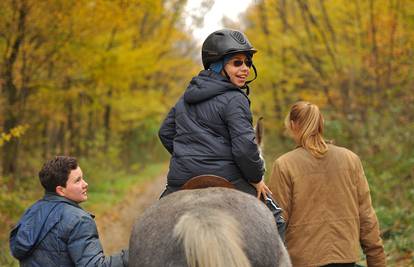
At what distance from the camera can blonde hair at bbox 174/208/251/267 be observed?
3.27 metres

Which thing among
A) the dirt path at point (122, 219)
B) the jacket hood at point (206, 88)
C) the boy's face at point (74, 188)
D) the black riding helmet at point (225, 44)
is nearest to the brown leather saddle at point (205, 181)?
the jacket hood at point (206, 88)

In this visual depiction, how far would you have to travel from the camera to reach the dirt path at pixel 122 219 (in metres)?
11.9

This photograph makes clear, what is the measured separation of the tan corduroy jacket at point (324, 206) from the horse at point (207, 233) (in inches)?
45.4

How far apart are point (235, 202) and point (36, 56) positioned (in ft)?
39.1

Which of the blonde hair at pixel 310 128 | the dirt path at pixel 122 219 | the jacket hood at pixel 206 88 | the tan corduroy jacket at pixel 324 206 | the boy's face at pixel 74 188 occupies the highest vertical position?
the jacket hood at pixel 206 88

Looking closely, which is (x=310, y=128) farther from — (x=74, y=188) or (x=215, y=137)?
(x=74, y=188)

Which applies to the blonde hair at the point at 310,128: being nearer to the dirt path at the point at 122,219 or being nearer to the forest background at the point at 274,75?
the forest background at the point at 274,75

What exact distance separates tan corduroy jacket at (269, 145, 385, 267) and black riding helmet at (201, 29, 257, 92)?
1102 millimetres

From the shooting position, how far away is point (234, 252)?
10.8 ft

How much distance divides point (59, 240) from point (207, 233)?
1.27 metres

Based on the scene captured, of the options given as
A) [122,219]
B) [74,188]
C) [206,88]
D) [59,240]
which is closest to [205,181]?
[206,88]

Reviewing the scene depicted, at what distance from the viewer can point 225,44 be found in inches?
177

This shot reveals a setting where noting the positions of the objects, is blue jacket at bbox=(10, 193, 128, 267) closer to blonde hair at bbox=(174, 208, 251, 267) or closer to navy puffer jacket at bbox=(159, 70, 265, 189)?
navy puffer jacket at bbox=(159, 70, 265, 189)

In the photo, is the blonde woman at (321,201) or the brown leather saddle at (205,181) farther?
the blonde woman at (321,201)
